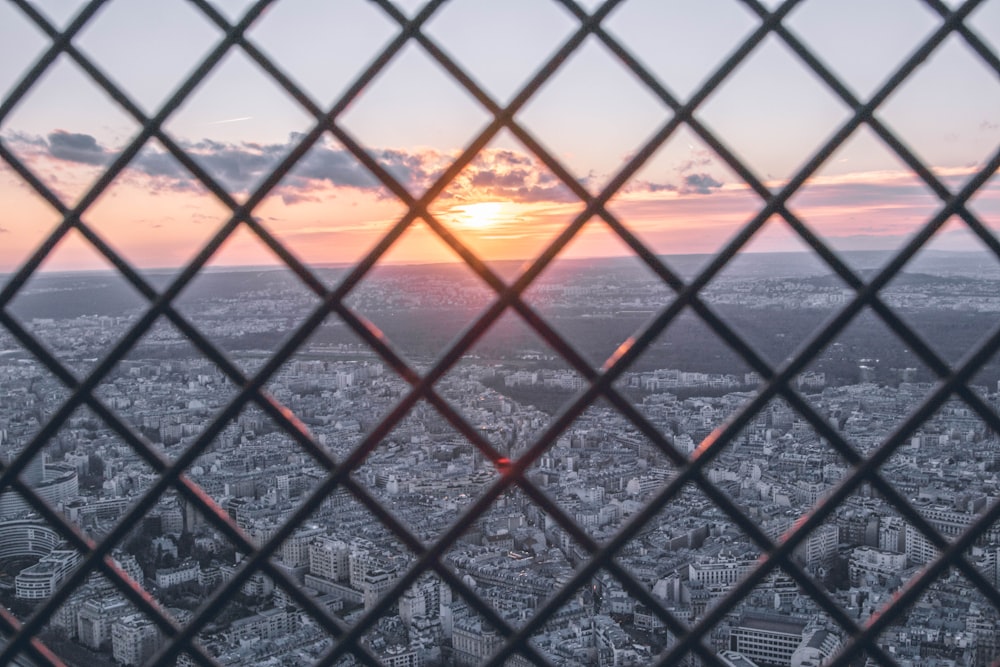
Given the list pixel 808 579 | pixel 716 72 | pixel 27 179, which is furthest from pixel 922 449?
pixel 27 179

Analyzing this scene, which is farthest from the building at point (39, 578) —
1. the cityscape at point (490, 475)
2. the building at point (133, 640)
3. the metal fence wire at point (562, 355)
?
the metal fence wire at point (562, 355)

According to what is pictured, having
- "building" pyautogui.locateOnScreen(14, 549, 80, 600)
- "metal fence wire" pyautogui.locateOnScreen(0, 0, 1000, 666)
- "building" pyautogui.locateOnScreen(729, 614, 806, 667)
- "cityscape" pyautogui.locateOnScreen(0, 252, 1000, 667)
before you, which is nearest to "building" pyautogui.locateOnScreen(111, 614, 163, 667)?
"cityscape" pyautogui.locateOnScreen(0, 252, 1000, 667)

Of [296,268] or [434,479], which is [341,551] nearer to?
[434,479]

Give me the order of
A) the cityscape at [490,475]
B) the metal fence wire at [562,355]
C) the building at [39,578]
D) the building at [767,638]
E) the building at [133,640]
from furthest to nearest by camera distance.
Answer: the building at [39,578] → the building at [133,640] → the building at [767,638] → the cityscape at [490,475] → the metal fence wire at [562,355]

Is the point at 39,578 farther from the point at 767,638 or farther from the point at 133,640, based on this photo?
the point at 767,638

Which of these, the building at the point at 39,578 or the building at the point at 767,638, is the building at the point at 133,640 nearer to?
the building at the point at 39,578

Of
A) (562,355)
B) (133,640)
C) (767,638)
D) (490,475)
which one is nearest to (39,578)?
(133,640)
